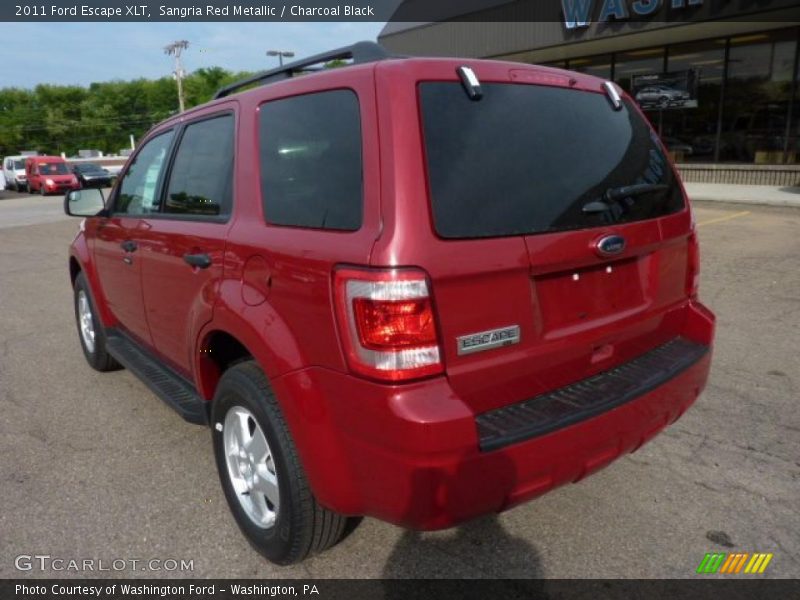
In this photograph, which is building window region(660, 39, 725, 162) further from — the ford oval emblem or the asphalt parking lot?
the ford oval emblem

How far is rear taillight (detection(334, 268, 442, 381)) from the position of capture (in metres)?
1.87

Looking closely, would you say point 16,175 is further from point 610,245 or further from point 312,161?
point 610,245

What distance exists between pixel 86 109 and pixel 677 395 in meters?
94.5

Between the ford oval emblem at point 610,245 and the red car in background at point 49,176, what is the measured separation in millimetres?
32295

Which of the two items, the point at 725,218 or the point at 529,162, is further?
the point at 725,218

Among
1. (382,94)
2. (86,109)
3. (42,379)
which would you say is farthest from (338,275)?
(86,109)

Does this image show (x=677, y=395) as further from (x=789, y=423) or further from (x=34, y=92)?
(x=34, y=92)

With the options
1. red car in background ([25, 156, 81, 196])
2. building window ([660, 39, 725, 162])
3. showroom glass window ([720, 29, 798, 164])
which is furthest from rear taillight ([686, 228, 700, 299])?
red car in background ([25, 156, 81, 196])

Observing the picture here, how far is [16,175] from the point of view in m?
34.3

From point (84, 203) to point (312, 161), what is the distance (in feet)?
9.21

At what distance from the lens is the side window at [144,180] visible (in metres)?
3.51

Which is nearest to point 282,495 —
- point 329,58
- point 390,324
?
point 390,324

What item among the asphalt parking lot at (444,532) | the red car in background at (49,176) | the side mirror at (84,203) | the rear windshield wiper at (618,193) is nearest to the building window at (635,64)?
the asphalt parking lot at (444,532)

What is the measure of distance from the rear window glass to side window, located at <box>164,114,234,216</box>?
43.4 inches
